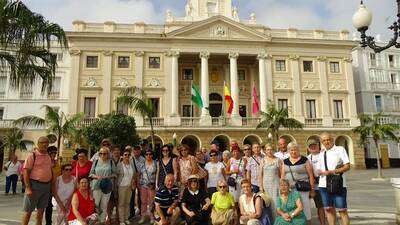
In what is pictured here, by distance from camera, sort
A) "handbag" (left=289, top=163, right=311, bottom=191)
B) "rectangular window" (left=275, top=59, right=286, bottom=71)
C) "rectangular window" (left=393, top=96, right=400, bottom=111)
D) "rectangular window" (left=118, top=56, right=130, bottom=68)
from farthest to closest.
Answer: "rectangular window" (left=393, top=96, right=400, bottom=111)
"rectangular window" (left=275, top=59, right=286, bottom=71)
"rectangular window" (left=118, top=56, right=130, bottom=68)
"handbag" (left=289, top=163, right=311, bottom=191)

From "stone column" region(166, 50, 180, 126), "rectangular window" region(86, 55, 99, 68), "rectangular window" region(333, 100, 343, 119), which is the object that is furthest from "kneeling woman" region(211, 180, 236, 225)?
"rectangular window" region(333, 100, 343, 119)

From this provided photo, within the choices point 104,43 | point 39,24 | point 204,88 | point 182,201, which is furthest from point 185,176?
point 104,43

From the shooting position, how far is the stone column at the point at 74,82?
1183 inches

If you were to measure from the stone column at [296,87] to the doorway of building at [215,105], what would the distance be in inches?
270

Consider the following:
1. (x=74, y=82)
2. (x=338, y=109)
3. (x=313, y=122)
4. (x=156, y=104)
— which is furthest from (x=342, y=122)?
(x=74, y=82)

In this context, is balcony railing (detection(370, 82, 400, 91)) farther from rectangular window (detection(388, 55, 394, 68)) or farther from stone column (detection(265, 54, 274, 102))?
stone column (detection(265, 54, 274, 102))

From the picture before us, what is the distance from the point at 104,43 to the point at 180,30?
6.88 metres

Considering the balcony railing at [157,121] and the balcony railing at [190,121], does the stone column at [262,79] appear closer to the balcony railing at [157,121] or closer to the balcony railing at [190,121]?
the balcony railing at [190,121]

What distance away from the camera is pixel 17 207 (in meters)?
11.3

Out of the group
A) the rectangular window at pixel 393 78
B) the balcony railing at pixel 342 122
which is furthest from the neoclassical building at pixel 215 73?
the rectangular window at pixel 393 78

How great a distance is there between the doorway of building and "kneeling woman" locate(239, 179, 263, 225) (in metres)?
27.0

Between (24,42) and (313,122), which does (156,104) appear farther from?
(24,42)

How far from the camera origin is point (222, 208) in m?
6.39

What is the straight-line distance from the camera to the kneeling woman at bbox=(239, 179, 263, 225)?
611 centimetres
